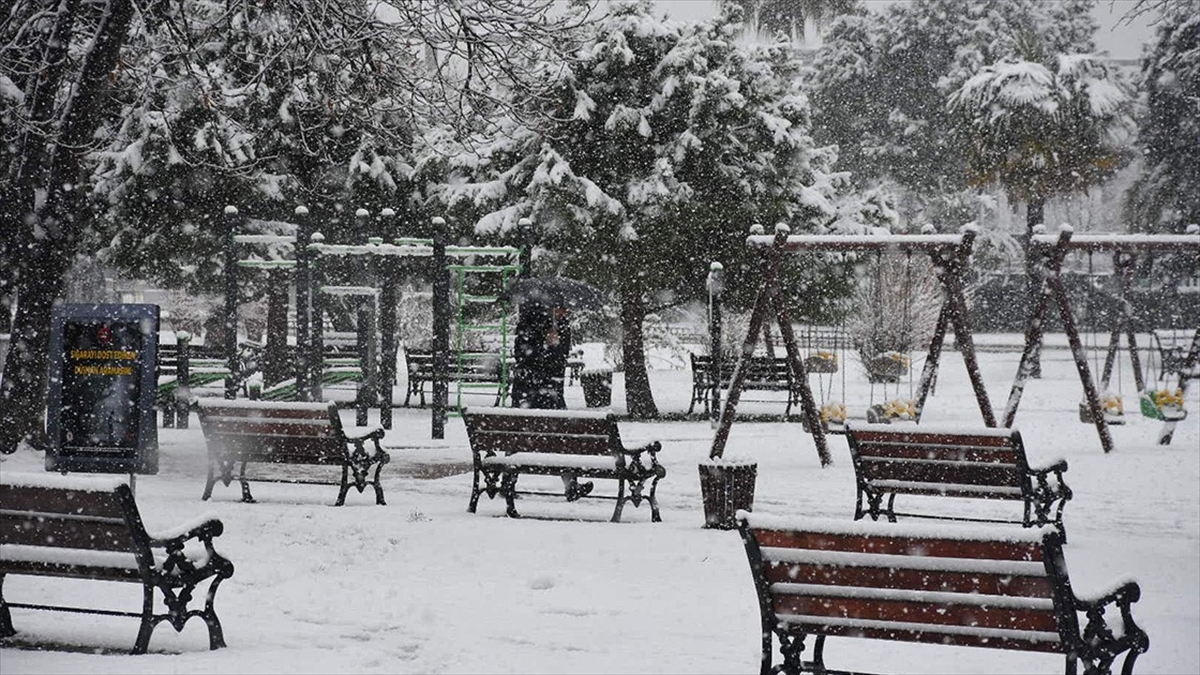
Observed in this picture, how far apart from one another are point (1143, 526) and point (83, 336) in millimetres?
9438

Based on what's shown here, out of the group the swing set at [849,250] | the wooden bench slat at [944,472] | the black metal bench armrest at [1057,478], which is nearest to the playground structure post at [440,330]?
the swing set at [849,250]

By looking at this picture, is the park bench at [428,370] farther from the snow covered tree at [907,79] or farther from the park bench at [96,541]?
the snow covered tree at [907,79]

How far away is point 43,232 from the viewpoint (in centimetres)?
1288

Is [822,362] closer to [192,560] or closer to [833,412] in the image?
[833,412]

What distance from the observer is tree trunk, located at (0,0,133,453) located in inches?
499

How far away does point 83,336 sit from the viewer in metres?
10.8

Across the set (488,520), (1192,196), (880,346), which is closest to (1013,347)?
(1192,196)

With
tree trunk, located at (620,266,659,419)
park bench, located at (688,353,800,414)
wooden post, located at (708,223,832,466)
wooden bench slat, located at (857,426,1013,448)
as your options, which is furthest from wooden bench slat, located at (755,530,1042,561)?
tree trunk, located at (620,266,659,419)

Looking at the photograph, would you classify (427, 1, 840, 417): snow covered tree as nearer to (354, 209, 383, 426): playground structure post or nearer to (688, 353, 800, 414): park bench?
(688, 353, 800, 414): park bench

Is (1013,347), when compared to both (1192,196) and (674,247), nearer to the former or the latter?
(1192,196)

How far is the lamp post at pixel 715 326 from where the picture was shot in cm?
2016

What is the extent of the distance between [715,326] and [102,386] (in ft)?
39.9

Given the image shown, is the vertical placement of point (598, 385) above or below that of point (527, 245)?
below

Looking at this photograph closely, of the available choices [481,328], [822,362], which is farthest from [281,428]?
[822,362]
